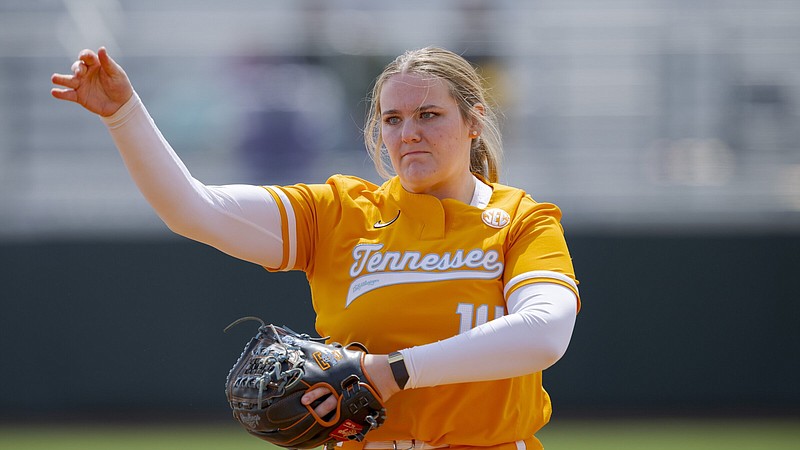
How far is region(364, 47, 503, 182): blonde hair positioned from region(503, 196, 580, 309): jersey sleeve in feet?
1.05

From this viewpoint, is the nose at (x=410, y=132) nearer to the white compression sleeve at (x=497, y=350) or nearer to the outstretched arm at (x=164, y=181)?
the outstretched arm at (x=164, y=181)

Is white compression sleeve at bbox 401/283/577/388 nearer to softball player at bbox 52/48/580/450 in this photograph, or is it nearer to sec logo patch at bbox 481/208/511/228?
softball player at bbox 52/48/580/450

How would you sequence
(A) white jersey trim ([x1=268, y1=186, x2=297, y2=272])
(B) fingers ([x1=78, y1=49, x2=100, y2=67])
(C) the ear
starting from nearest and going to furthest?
(B) fingers ([x1=78, y1=49, x2=100, y2=67]) → (A) white jersey trim ([x1=268, y1=186, x2=297, y2=272]) → (C) the ear

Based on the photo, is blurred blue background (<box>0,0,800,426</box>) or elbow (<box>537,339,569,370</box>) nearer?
elbow (<box>537,339,569,370</box>)

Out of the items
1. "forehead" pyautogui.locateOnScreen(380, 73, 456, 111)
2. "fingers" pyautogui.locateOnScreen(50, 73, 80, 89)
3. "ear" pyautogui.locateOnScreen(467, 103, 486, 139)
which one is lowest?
"ear" pyautogui.locateOnScreen(467, 103, 486, 139)

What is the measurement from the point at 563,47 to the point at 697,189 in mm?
1723

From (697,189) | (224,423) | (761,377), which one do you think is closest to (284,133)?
(224,423)

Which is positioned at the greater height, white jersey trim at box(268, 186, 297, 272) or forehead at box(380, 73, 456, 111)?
forehead at box(380, 73, 456, 111)

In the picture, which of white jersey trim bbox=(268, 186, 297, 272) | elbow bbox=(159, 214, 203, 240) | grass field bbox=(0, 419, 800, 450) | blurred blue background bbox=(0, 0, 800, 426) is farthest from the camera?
blurred blue background bbox=(0, 0, 800, 426)

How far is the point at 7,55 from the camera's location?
8797 mm

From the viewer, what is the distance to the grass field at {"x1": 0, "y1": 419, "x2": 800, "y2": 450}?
6.39 metres

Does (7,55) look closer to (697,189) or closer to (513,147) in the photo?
(513,147)

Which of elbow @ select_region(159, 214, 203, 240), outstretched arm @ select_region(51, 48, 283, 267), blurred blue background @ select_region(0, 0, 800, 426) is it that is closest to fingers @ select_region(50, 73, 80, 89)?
outstretched arm @ select_region(51, 48, 283, 267)

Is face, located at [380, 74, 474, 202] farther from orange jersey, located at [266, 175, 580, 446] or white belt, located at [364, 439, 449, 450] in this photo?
white belt, located at [364, 439, 449, 450]
